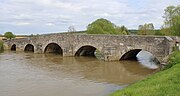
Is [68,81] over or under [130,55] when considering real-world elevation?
under

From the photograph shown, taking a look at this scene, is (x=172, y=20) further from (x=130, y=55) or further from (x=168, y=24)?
(x=130, y=55)

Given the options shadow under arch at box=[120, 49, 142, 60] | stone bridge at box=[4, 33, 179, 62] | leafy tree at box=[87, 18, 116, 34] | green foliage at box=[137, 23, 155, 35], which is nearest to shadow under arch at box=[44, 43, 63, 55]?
stone bridge at box=[4, 33, 179, 62]

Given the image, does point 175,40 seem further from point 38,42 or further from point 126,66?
point 38,42

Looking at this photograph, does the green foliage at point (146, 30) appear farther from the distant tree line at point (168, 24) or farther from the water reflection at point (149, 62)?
the water reflection at point (149, 62)

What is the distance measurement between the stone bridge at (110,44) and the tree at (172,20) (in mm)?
7755

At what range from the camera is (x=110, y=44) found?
75.8 ft

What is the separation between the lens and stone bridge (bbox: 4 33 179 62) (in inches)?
798

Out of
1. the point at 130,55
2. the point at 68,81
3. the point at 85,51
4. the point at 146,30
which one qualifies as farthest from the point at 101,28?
the point at 68,81

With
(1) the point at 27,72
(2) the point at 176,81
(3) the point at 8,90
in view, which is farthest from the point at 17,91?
(2) the point at 176,81

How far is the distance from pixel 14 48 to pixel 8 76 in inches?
904

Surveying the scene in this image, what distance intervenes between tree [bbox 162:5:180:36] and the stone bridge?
7755 millimetres

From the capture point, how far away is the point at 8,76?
1622cm

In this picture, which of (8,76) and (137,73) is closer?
(8,76)

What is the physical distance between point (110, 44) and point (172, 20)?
1281cm
